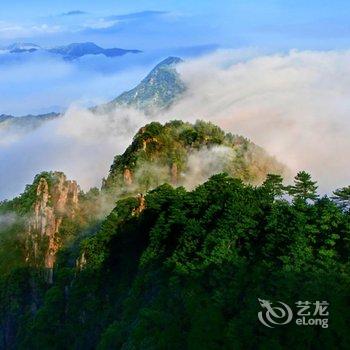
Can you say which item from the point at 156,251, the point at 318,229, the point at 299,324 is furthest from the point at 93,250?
the point at 299,324

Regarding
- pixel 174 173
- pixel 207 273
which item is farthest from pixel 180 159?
pixel 207 273

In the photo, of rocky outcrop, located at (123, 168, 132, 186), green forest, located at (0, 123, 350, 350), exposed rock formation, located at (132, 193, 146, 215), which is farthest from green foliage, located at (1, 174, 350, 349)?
rocky outcrop, located at (123, 168, 132, 186)

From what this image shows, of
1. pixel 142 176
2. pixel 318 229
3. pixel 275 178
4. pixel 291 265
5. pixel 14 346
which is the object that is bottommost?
pixel 14 346

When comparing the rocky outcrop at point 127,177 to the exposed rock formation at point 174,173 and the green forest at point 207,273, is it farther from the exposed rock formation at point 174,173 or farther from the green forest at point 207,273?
the green forest at point 207,273

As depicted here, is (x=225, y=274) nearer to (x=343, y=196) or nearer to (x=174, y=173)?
(x=343, y=196)

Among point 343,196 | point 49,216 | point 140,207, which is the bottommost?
point 343,196

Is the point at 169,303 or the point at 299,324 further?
the point at 169,303

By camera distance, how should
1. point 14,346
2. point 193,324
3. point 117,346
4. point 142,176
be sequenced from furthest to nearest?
1. point 142,176
2. point 14,346
3. point 117,346
4. point 193,324

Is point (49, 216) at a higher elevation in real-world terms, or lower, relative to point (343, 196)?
higher

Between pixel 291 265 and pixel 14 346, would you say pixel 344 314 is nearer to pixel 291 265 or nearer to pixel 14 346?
pixel 291 265
